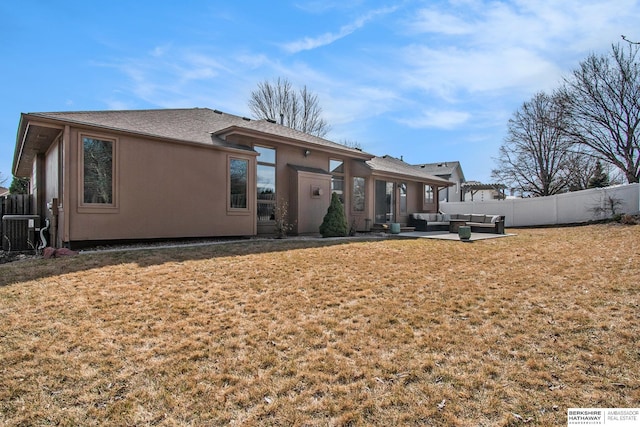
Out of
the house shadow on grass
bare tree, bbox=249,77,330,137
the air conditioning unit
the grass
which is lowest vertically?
the grass

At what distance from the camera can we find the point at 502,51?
352 inches

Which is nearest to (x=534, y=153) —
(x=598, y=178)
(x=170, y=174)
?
(x=598, y=178)

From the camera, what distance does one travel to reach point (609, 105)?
20.3m

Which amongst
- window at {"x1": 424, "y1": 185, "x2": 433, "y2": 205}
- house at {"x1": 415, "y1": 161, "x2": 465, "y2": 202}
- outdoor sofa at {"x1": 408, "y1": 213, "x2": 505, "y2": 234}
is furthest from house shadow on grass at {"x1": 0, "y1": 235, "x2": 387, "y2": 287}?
house at {"x1": 415, "y1": 161, "x2": 465, "y2": 202}

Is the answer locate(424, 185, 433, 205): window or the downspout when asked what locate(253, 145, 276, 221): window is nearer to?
the downspout

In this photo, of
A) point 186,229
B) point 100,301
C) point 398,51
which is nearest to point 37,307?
point 100,301

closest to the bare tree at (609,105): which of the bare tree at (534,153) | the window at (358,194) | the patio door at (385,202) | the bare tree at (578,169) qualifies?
the bare tree at (534,153)

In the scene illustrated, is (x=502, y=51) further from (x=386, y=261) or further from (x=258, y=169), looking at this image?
(x=258, y=169)

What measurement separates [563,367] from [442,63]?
10003 millimetres

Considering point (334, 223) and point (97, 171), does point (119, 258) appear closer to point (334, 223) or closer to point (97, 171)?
point (97, 171)

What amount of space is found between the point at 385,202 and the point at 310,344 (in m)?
14.0

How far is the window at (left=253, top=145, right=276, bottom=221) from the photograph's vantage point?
11.6 meters

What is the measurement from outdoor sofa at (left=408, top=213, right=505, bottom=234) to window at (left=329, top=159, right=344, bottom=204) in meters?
4.21

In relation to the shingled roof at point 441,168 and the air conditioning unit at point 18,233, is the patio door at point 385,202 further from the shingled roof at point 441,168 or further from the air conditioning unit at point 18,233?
the shingled roof at point 441,168
